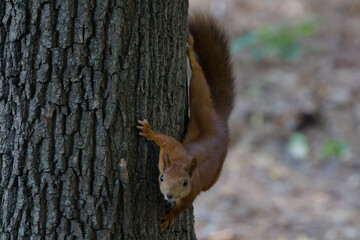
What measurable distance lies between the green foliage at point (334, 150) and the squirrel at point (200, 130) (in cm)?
302

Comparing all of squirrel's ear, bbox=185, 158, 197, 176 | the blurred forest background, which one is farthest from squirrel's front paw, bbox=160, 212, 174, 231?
the blurred forest background

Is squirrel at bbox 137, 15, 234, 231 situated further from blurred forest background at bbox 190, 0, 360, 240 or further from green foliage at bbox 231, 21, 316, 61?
green foliage at bbox 231, 21, 316, 61

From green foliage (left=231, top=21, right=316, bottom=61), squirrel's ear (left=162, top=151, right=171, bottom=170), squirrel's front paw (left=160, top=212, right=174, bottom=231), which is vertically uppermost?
green foliage (left=231, top=21, right=316, bottom=61)

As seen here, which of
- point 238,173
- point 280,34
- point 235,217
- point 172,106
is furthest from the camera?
point 280,34

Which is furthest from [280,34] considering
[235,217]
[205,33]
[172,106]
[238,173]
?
[172,106]

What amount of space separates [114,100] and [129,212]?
476mm

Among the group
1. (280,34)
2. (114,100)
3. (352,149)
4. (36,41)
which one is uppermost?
(280,34)

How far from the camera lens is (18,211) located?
6.36ft

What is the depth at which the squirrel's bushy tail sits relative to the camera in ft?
9.42

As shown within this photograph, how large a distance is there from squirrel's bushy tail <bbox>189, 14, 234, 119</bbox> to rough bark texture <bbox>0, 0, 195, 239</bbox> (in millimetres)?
836

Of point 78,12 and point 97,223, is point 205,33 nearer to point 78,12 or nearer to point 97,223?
point 78,12

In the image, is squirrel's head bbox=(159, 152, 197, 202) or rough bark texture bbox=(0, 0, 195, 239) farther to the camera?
squirrel's head bbox=(159, 152, 197, 202)

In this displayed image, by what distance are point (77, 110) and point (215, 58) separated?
1271 mm

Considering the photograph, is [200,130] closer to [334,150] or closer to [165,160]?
[165,160]
